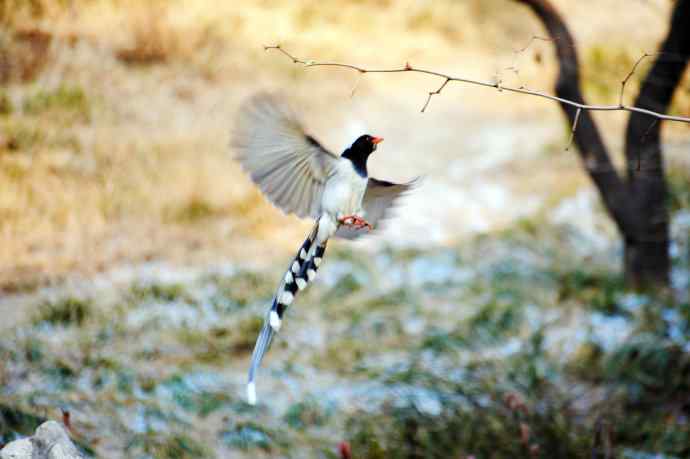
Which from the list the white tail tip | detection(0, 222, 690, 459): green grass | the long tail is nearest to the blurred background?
detection(0, 222, 690, 459): green grass

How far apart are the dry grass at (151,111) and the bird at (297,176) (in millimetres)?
2321

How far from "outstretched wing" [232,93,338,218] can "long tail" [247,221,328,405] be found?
0.15 metres

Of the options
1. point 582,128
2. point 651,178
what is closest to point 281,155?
point 582,128

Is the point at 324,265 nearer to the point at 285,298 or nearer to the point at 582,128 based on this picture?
the point at 582,128

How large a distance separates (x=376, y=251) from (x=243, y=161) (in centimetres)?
336

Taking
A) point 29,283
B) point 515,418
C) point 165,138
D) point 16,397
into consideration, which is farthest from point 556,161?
point 16,397

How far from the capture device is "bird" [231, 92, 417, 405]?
1744 millimetres

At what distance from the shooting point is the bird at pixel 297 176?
1.74 m

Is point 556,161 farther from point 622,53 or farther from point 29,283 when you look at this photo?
point 29,283

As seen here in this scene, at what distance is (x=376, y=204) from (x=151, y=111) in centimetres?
408

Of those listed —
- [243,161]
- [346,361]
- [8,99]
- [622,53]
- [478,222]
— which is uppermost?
Answer: [622,53]

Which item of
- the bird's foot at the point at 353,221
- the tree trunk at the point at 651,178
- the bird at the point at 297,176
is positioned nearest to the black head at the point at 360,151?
the bird at the point at 297,176

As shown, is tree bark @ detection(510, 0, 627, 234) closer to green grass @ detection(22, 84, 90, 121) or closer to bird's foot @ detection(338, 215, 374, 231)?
bird's foot @ detection(338, 215, 374, 231)

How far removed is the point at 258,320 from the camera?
4059 mm
